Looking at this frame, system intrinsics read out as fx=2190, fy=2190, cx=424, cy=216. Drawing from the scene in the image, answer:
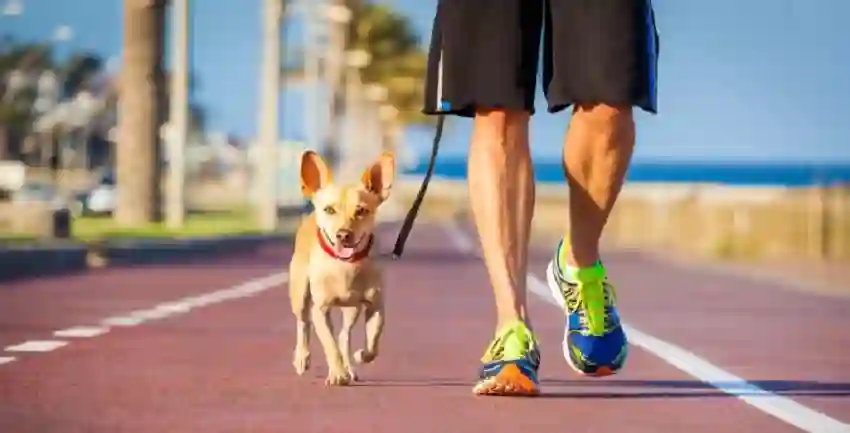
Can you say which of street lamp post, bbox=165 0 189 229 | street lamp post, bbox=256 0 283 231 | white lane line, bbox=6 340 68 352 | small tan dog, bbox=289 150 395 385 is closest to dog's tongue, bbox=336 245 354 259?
small tan dog, bbox=289 150 395 385

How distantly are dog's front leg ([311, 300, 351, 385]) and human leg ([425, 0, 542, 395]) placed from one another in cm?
90

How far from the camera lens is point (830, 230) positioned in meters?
40.9

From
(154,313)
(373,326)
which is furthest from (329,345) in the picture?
(154,313)

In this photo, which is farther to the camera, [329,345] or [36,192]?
[36,192]

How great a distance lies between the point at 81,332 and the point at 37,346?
1414 millimetres

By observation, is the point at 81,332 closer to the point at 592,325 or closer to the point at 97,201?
the point at 592,325

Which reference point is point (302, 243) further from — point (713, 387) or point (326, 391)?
point (713, 387)

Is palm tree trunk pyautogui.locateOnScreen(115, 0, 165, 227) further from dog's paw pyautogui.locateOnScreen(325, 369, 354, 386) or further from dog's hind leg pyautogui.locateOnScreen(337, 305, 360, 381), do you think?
dog's paw pyautogui.locateOnScreen(325, 369, 354, 386)

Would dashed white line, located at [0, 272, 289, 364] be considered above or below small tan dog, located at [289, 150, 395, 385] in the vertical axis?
below

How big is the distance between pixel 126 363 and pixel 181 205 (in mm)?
40670

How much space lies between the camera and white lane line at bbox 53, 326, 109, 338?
12125 millimetres

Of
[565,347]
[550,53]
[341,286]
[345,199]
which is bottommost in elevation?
[565,347]

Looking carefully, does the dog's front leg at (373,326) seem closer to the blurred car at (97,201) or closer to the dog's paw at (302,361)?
the dog's paw at (302,361)

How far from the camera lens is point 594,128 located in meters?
7.71
